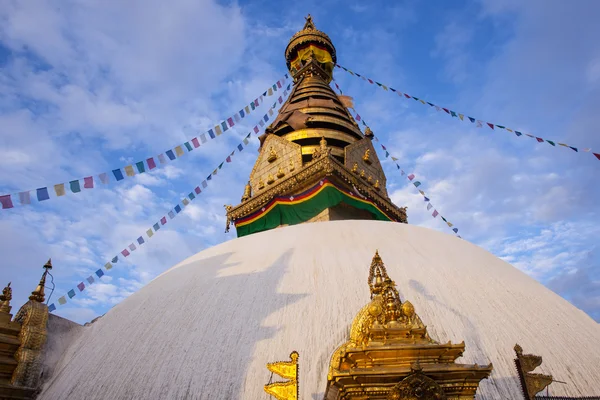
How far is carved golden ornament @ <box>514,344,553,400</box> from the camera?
305 centimetres

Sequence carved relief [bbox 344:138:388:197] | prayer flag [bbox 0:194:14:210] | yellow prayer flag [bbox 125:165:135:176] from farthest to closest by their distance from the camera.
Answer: carved relief [bbox 344:138:388:197], yellow prayer flag [bbox 125:165:135:176], prayer flag [bbox 0:194:14:210]

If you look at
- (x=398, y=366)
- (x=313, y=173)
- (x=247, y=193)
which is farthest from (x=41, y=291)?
(x=247, y=193)

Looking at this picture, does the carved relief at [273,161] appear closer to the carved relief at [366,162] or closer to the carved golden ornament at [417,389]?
the carved relief at [366,162]

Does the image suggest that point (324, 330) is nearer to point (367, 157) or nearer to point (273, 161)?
point (273, 161)

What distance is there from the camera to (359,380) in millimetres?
2340

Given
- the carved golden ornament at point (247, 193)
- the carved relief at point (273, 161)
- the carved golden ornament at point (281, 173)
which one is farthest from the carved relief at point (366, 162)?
the carved golden ornament at point (247, 193)

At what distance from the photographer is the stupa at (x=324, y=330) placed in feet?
8.45

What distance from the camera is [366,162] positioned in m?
10.7

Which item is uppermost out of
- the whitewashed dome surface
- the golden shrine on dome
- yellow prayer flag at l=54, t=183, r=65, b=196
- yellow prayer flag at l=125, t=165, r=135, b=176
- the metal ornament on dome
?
the metal ornament on dome

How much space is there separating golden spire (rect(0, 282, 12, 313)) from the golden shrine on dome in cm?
384

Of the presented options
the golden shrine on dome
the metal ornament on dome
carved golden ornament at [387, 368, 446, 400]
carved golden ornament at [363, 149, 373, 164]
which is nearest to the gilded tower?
carved golden ornament at [363, 149, 373, 164]

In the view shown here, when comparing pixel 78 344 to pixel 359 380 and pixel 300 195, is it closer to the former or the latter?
pixel 359 380

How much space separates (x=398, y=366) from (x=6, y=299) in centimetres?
447

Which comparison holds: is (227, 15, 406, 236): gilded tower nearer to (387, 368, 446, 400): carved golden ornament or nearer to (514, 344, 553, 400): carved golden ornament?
(514, 344, 553, 400): carved golden ornament
